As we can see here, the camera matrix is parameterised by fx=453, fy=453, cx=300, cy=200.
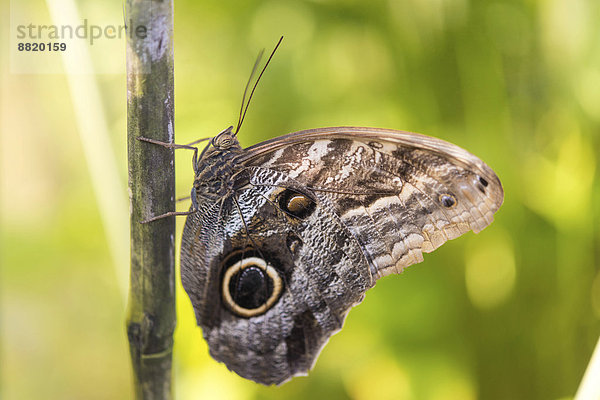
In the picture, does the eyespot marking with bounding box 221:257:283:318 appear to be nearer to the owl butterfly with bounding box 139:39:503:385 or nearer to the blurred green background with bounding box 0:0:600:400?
the owl butterfly with bounding box 139:39:503:385

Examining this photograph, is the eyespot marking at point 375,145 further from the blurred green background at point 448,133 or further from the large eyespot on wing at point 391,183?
the blurred green background at point 448,133

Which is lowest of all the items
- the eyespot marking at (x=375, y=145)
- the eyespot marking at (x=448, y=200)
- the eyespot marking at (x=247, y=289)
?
the eyespot marking at (x=247, y=289)

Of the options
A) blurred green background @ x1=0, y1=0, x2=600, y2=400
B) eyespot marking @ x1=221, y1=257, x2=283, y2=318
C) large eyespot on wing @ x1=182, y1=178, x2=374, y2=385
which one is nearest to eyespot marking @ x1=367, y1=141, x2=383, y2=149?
large eyespot on wing @ x1=182, y1=178, x2=374, y2=385

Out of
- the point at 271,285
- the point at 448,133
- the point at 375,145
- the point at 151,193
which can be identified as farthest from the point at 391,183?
the point at 448,133

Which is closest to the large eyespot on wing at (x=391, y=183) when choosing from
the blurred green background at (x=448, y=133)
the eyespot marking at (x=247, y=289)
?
the eyespot marking at (x=247, y=289)

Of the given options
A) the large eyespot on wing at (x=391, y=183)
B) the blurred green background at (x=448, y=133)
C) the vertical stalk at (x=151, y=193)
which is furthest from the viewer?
the blurred green background at (x=448, y=133)

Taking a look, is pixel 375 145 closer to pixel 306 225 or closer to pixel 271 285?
pixel 306 225

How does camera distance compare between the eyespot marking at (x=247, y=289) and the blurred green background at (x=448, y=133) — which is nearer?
the eyespot marking at (x=247, y=289)
